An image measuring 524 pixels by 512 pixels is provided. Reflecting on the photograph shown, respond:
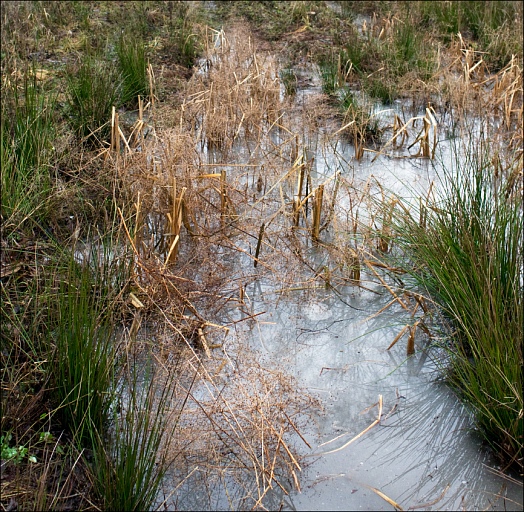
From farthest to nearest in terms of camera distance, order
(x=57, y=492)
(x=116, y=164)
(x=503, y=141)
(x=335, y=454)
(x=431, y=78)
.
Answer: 1. (x=431, y=78)
2. (x=503, y=141)
3. (x=116, y=164)
4. (x=335, y=454)
5. (x=57, y=492)

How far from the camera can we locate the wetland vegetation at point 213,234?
90.8 inches

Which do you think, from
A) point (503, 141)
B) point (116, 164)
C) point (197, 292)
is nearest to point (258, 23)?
point (503, 141)

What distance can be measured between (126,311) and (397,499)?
1.28 metres

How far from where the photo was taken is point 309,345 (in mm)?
2867

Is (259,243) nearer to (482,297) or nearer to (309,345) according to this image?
(309,345)

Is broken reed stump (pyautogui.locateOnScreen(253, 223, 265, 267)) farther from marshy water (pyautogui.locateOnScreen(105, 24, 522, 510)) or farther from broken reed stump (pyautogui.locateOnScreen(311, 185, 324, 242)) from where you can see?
broken reed stump (pyautogui.locateOnScreen(311, 185, 324, 242))

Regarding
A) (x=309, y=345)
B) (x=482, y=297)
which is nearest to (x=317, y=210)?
(x=309, y=345)

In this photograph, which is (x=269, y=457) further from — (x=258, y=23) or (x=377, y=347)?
(x=258, y=23)

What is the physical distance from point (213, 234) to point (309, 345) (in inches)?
32.3

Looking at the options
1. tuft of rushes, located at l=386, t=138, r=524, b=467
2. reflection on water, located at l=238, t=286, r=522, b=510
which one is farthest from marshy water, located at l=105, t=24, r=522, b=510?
tuft of rushes, located at l=386, t=138, r=524, b=467

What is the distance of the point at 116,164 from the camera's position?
3.47 meters

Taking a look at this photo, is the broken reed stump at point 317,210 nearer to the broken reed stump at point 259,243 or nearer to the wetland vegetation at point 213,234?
the wetland vegetation at point 213,234

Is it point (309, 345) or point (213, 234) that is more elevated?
point (213, 234)

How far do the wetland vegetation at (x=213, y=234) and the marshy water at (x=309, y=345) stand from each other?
19 mm
